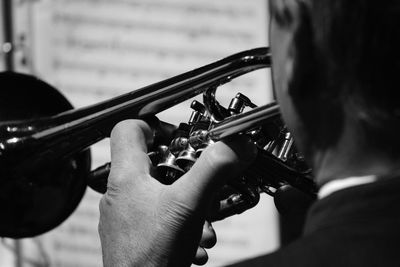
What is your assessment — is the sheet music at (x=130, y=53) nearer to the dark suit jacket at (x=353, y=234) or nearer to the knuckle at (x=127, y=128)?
the knuckle at (x=127, y=128)

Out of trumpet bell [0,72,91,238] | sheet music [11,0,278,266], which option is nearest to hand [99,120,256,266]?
trumpet bell [0,72,91,238]

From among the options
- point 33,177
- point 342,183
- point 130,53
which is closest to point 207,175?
point 342,183

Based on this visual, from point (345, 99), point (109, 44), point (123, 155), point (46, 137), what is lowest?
point (109, 44)

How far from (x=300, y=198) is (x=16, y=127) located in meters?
0.64

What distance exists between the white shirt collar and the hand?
1.51 ft

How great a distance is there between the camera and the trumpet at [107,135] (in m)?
1.59

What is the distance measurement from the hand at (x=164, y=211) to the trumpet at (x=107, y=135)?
4.1 inches

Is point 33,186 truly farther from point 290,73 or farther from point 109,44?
point 109,44

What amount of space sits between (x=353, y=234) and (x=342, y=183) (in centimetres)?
6

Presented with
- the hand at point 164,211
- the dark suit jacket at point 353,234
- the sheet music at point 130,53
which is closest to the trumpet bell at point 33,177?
the hand at point 164,211

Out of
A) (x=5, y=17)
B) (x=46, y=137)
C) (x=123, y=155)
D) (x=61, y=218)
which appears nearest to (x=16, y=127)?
(x=46, y=137)

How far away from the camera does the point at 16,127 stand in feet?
6.41

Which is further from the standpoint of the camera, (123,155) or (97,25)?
(97,25)

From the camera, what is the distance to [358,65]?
2.66 ft
